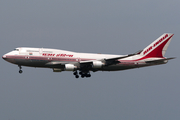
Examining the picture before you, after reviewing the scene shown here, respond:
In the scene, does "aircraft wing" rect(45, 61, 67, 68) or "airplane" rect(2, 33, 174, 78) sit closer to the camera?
"airplane" rect(2, 33, 174, 78)

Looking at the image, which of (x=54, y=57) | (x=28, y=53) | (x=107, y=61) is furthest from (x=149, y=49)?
(x=28, y=53)

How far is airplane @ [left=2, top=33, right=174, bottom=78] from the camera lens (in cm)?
7031

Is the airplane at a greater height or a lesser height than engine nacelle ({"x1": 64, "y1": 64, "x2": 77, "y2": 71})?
greater

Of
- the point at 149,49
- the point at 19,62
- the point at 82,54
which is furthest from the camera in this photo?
the point at 149,49

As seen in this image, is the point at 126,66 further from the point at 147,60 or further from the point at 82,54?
the point at 82,54

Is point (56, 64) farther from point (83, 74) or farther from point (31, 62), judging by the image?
point (83, 74)

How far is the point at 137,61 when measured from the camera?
78875 millimetres

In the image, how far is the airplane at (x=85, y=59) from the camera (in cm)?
7031

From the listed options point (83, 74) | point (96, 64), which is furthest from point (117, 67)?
point (83, 74)

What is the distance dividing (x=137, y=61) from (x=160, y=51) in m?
6.61

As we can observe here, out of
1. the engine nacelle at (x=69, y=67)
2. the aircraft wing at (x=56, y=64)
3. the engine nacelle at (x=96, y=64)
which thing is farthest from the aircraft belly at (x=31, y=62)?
the engine nacelle at (x=96, y=64)

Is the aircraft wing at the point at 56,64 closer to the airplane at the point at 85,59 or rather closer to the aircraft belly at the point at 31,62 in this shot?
the airplane at the point at 85,59

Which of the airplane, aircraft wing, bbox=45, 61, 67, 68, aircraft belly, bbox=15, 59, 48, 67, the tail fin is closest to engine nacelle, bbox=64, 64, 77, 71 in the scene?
the airplane

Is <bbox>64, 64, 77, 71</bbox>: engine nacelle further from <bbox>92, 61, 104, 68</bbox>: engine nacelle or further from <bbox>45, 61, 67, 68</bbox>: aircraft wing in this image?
<bbox>92, 61, 104, 68</bbox>: engine nacelle
